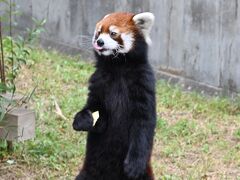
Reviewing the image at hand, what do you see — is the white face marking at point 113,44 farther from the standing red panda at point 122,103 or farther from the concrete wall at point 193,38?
the concrete wall at point 193,38

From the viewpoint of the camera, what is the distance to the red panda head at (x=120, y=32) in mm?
4262

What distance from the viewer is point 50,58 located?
29.1ft

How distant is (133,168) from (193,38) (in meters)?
4.12

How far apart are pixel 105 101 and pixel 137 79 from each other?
0.94 ft

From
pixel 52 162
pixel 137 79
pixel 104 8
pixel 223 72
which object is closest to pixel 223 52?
pixel 223 72

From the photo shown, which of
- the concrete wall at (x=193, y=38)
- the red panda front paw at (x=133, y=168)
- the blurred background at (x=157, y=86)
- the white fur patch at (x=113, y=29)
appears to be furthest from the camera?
the concrete wall at (x=193, y=38)

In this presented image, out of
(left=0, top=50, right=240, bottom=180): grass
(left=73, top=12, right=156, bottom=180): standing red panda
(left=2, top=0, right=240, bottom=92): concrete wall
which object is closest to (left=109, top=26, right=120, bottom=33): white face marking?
(left=73, top=12, right=156, bottom=180): standing red panda

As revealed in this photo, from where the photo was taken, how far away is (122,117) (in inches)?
170

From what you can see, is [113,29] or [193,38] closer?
[113,29]

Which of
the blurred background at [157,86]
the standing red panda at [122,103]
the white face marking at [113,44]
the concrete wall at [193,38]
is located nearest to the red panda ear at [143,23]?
the standing red panda at [122,103]

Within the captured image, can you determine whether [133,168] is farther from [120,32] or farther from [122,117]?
[120,32]

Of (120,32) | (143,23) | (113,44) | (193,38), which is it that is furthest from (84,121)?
(193,38)

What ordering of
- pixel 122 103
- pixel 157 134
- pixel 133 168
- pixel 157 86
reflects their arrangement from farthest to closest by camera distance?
1. pixel 157 86
2. pixel 157 134
3. pixel 122 103
4. pixel 133 168

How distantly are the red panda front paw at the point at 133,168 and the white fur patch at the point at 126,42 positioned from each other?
2.55 feet
